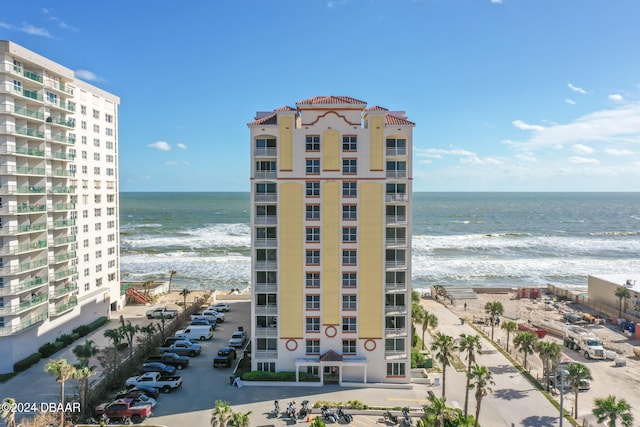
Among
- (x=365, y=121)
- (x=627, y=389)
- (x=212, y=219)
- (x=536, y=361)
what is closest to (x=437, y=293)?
(x=536, y=361)

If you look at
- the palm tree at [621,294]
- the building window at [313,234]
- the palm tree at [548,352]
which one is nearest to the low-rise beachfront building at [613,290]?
the palm tree at [621,294]

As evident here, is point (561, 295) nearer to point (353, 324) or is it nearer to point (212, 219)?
point (353, 324)

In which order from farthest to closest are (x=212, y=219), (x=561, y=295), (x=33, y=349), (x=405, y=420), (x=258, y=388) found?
1. (x=212, y=219)
2. (x=561, y=295)
3. (x=33, y=349)
4. (x=258, y=388)
5. (x=405, y=420)

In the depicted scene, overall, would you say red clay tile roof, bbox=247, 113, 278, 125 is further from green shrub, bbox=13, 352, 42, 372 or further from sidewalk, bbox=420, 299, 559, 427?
green shrub, bbox=13, 352, 42, 372

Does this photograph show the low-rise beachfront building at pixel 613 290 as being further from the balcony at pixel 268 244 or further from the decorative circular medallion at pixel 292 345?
the balcony at pixel 268 244

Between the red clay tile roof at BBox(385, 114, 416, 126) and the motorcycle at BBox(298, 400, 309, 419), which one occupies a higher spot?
the red clay tile roof at BBox(385, 114, 416, 126)

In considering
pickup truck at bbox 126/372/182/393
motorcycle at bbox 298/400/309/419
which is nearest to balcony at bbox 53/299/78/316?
pickup truck at bbox 126/372/182/393
